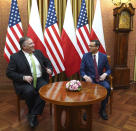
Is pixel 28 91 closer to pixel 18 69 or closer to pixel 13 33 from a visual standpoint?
pixel 18 69

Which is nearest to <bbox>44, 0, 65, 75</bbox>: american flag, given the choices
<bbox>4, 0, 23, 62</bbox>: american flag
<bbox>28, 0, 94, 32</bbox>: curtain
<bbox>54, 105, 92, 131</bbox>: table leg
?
<bbox>28, 0, 94, 32</bbox>: curtain

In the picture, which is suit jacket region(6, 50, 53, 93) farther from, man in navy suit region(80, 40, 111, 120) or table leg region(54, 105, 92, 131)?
man in navy suit region(80, 40, 111, 120)

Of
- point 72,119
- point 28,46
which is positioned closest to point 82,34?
point 28,46

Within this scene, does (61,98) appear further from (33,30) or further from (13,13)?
(13,13)

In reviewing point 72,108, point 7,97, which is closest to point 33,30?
point 7,97

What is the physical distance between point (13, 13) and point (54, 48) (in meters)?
0.90

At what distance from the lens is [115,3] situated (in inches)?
124

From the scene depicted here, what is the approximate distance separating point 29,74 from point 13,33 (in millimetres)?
904

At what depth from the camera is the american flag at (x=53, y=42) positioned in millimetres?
2646

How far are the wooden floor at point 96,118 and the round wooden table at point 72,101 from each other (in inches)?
10.6

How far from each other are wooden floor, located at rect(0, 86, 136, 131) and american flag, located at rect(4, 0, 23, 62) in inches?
32.2

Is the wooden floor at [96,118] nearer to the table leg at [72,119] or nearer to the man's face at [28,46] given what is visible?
the table leg at [72,119]

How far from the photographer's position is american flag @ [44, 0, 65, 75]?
8.68ft

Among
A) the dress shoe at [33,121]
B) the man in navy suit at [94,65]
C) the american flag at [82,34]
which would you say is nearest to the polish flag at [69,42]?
the american flag at [82,34]
